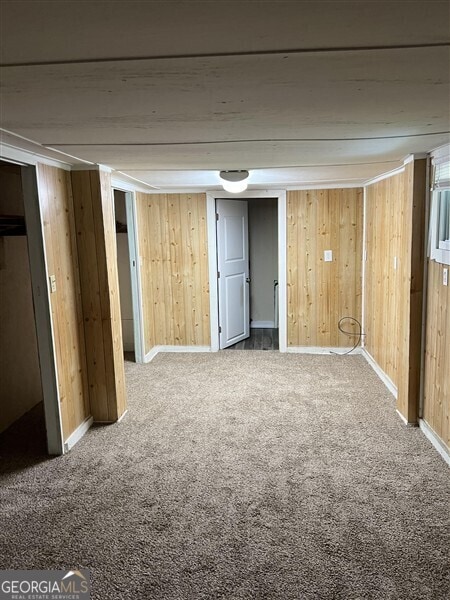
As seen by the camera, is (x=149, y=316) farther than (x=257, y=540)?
Yes

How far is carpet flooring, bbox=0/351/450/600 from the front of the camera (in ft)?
6.60

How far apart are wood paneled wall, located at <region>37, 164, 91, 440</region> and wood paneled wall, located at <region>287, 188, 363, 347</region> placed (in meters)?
2.82

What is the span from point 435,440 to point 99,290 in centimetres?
275

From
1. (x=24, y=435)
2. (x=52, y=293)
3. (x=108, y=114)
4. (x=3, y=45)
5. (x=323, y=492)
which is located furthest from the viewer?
(x=24, y=435)

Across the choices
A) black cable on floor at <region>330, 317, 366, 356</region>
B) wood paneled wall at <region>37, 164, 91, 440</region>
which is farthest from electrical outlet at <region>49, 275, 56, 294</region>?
black cable on floor at <region>330, 317, 366, 356</region>

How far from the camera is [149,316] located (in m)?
5.62

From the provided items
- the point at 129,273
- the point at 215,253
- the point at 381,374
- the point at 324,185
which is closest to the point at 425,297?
the point at 381,374

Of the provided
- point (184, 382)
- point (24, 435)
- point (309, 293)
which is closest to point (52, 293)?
point (24, 435)

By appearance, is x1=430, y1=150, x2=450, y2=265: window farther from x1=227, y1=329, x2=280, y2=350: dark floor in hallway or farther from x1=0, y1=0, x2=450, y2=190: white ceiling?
x1=227, y1=329, x2=280, y2=350: dark floor in hallway

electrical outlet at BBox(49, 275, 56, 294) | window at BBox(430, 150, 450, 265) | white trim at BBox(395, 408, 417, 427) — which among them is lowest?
white trim at BBox(395, 408, 417, 427)

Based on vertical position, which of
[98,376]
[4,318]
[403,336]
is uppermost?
[4,318]

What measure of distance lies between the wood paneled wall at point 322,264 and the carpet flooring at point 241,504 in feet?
5.15

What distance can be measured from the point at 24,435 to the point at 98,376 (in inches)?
28.3

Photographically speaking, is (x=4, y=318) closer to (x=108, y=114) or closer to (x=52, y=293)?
(x=52, y=293)
